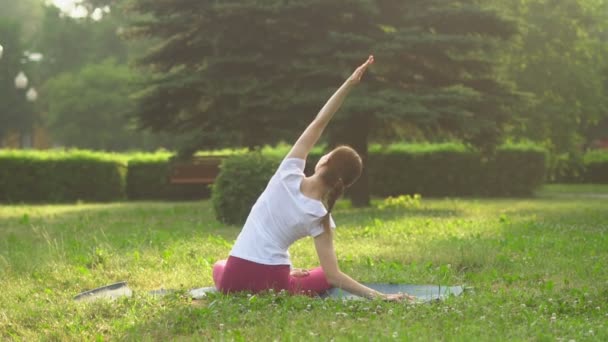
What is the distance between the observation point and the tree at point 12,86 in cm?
5928

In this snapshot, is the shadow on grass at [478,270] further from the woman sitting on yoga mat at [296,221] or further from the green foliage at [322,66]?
the green foliage at [322,66]

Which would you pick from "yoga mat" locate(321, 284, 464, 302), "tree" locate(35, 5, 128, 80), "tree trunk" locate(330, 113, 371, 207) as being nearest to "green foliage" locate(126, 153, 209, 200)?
"tree trunk" locate(330, 113, 371, 207)

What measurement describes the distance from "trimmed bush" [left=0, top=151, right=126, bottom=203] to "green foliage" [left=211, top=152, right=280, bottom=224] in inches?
411

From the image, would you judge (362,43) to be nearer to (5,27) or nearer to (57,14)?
(5,27)

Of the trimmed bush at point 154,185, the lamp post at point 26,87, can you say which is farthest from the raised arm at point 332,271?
the trimmed bush at point 154,185

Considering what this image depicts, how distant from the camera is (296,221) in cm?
639

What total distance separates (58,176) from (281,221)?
18419 millimetres

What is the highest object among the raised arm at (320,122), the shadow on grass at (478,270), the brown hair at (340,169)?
the raised arm at (320,122)

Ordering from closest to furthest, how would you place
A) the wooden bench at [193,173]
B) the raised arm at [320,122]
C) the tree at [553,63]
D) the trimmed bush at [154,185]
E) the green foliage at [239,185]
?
the raised arm at [320,122]
the green foliage at [239,185]
the wooden bench at [193,173]
the trimmed bush at [154,185]
the tree at [553,63]

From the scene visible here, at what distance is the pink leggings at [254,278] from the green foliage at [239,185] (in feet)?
24.2

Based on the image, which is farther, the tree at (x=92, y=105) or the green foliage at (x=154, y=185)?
the tree at (x=92, y=105)

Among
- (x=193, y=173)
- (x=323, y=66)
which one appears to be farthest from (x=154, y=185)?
(x=323, y=66)

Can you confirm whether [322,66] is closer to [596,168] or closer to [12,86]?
[596,168]

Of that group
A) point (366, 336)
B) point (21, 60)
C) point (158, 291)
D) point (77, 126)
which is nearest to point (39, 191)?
point (158, 291)
